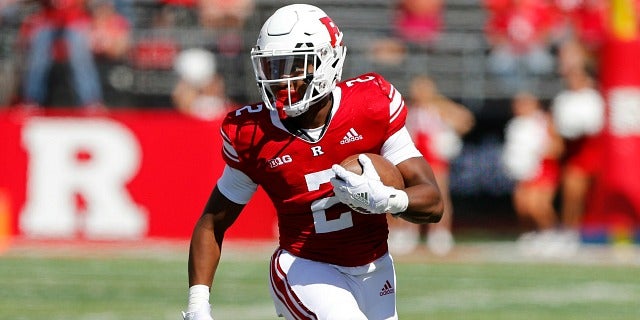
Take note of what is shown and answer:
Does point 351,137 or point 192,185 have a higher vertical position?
point 351,137

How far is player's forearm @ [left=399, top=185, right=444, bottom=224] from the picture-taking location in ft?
14.5

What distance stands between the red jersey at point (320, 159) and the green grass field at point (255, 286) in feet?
9.29

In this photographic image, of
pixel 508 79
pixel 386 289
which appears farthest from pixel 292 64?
pixel 508 79

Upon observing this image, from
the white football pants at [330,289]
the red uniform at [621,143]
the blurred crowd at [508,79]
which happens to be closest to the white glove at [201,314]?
the white football pants at [330,289]

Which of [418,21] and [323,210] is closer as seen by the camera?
[323,210]

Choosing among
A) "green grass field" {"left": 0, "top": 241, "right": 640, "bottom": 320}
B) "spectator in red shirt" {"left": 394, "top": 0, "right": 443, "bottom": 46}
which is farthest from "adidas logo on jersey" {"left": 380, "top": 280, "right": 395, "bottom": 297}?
"spectator in red shirt" {"left": 394, "top": 0, "right": 443, "bottom": 46}

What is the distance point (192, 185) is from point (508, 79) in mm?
3415

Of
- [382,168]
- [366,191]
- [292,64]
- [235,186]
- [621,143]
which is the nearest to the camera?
[366,191]

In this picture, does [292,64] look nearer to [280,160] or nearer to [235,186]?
[280,160]

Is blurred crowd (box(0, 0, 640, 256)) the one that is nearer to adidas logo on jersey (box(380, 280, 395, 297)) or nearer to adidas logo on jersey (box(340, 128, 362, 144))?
adidas logo on jersey (box(380, 280, 395, 297))

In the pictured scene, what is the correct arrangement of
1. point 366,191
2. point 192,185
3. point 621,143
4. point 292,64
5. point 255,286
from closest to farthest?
1. point 366,191
2. point 292,64
3. point 255,286
4. point 621,143
5. point 192,185

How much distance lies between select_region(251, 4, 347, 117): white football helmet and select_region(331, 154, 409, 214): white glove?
357 mm

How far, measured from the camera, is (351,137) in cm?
467

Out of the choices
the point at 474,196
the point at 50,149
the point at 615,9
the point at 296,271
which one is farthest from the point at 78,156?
the point at 296,271
